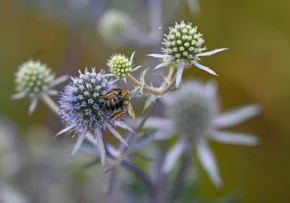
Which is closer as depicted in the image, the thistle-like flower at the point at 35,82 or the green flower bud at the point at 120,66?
the green flower bud at the point at 120,66

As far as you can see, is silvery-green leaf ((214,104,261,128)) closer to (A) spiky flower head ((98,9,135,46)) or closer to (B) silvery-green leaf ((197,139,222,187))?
(B) silvery-green leaf ((197,139,222,187))

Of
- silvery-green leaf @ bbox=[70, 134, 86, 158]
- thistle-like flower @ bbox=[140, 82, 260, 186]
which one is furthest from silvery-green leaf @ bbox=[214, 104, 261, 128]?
silvery-green leaf @ bbox=[70, 134, 86, 158]

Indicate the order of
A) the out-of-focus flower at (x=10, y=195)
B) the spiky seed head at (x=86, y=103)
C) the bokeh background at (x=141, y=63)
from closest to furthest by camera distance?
the spiky seed head at (x=86, y=103) → the out-of-focus flower at (x=10, y=195) → the bokeh background at (x=141, y=63)

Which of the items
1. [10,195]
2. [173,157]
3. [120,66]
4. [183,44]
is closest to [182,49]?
[183,44]

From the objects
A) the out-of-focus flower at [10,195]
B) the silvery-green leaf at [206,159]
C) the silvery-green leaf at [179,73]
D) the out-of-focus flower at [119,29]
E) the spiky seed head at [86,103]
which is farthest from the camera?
the out-of-focus flower at [10,195]

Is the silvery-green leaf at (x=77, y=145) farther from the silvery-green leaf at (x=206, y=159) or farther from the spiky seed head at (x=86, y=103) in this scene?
the silvery-green leaf at (x=206, y=159)

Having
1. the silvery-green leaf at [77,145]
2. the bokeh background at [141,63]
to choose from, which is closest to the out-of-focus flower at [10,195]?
the bokeh background at [141,63]

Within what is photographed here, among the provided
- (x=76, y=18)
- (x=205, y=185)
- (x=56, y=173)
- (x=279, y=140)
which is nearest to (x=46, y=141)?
(x=56, y=173)
